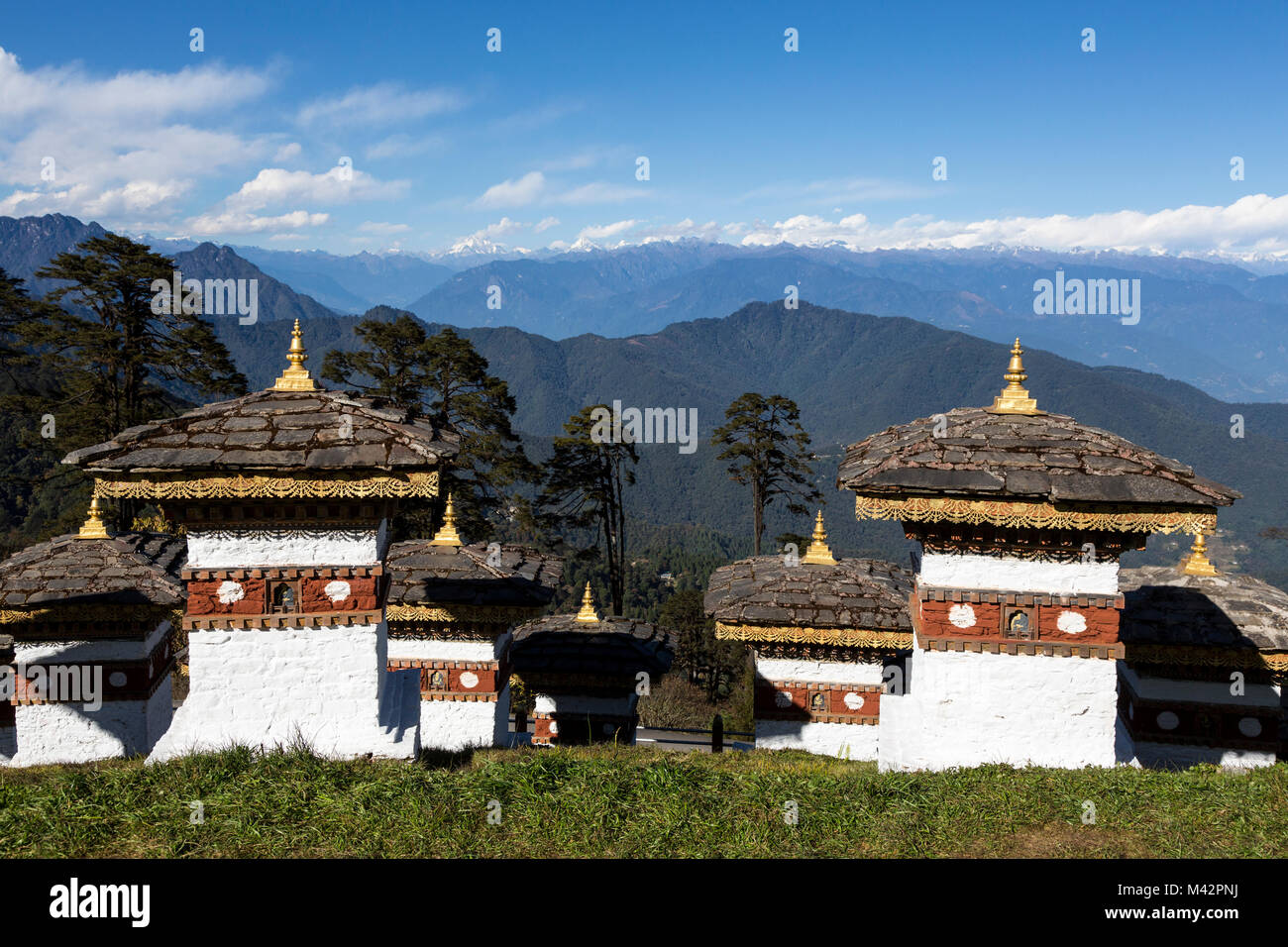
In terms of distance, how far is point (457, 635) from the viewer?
1223cm

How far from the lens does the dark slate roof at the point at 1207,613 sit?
1027 cm

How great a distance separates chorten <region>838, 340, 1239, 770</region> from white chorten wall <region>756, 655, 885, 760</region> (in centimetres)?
361

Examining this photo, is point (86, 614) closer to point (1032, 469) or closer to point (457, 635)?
point (457, 635)

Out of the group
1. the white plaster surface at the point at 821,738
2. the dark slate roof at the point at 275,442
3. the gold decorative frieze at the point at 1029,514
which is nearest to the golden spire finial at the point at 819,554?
the white plaster surface at the point at 821,738

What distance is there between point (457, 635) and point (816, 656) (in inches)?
211

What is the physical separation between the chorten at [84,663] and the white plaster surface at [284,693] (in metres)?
3.34

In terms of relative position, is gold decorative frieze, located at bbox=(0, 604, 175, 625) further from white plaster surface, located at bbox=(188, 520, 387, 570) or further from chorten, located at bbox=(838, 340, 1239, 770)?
chorten, located at bbox=(838, 340, 1239, 770)

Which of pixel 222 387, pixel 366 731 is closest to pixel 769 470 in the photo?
pixel 222 387

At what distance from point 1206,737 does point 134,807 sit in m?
11.9

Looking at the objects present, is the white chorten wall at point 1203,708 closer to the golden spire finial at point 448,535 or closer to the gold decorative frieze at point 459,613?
the gold decorative frieze at point 459,613

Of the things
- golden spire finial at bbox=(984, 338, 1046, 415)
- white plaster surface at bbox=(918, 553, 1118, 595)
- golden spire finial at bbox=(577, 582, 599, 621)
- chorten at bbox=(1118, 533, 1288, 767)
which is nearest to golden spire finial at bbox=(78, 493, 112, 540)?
golden spire finial at bbox=(577, 582, 599, 621)
